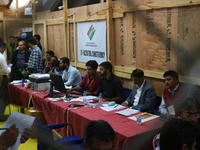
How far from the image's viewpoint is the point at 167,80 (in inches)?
116

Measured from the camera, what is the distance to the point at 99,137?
4.18ft

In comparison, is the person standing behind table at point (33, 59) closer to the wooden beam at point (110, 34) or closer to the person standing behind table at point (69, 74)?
the person standing behind table at point (69, 74)

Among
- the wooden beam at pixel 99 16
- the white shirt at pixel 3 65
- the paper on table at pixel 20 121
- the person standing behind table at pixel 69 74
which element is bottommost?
the person standing behind table at pixel 69 74

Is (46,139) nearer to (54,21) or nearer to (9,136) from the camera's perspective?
(9,136)

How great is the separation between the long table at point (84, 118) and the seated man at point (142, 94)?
510 millimetres

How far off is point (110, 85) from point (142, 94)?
611 mm

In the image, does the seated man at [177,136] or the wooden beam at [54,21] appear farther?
the wooden beam at [54,21]

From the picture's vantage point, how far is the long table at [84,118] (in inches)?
87.0

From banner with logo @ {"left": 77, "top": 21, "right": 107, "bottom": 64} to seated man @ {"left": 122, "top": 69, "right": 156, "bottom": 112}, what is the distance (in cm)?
139

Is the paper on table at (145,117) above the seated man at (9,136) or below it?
below

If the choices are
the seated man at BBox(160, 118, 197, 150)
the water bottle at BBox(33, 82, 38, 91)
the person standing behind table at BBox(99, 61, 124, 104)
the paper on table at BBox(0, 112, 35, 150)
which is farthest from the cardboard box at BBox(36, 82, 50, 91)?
the paper on table at BBox(0, 112, 35, 150)

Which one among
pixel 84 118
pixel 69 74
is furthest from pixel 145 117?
pixel 69 74

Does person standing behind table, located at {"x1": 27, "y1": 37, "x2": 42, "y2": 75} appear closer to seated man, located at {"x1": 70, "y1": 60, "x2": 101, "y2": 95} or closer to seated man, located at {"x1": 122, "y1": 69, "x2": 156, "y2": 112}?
seated man, located at {"x1": 70, "y1": 60, "x2": 101, "y2": 95}

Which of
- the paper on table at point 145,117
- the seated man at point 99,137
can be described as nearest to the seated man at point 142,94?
the paper on table at point 145,117
